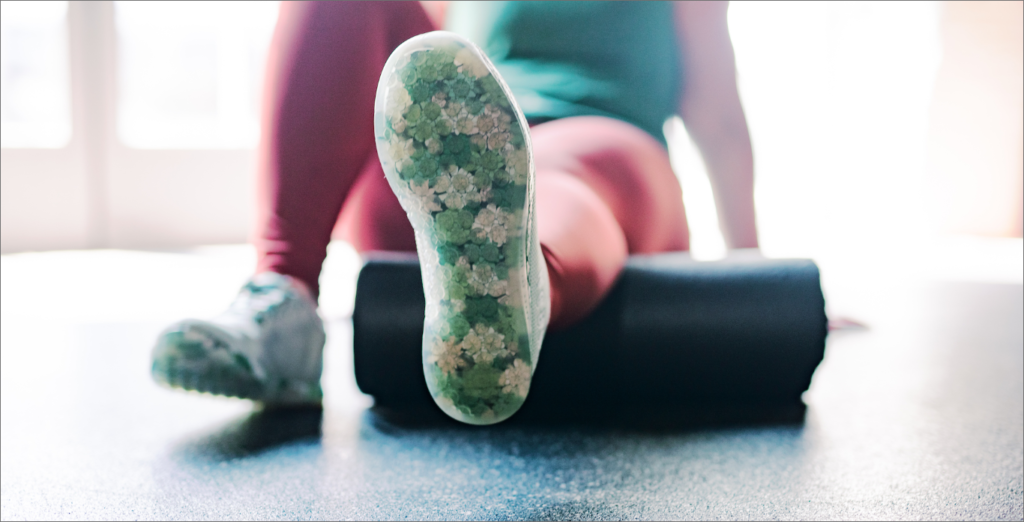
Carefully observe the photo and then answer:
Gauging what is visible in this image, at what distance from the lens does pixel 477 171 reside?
0.50 meters

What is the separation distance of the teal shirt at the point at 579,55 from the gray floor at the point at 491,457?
39 centimetres

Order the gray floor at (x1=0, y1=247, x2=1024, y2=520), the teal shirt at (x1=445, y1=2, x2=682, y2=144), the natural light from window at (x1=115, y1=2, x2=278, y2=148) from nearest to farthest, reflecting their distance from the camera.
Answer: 1. the gray floor at (x1=0, y1=247, x2=1024, y2=520)
2. the teal shirt at (x1=445, y1=2, x2=682, y2=144)
3. the natural light from window at (x1=115, y1=2, x2=278, y2=148)

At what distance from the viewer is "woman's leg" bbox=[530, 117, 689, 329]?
661 mm

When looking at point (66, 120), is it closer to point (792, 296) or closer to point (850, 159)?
point (792, 296)

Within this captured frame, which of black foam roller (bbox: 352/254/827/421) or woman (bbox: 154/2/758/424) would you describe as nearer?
woman (bbox: 154/2/758/424)

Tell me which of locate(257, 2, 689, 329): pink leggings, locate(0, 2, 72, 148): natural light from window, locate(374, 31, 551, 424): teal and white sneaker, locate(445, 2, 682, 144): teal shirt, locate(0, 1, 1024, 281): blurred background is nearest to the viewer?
locate(374, 31, 551, 424): teal and white sneaker

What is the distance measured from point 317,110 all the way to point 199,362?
0.28 m

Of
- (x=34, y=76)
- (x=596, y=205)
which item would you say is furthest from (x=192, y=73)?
(x=596, y=205)

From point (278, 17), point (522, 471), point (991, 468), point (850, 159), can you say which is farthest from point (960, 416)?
point (850, 159)

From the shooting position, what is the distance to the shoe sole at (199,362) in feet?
2.22

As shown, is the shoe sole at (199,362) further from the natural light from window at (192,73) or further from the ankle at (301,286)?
A: the natural light from window at (192,73)

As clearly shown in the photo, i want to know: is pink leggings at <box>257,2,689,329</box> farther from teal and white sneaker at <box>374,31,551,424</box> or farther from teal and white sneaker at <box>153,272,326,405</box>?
teal and white sneaker at <box>374,31,551,424</box>

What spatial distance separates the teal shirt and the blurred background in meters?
2.20

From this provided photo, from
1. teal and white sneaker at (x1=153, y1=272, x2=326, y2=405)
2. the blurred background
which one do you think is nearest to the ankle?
teal and white sneaker at (x1=153, y1=272, x2=326, y2=405)
